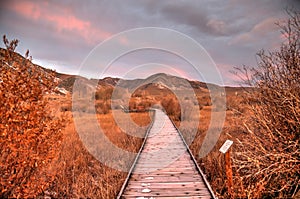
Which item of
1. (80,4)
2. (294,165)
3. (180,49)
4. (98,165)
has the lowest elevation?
(98,165)

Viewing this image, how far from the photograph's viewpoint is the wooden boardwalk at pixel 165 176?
4.49 metres

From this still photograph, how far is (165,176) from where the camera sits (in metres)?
5.45

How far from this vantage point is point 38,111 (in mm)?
3955

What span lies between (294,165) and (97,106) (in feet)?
67.6

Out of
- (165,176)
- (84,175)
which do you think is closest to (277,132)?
(165,176)

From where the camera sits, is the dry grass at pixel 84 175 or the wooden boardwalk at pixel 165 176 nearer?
the wooden boardwalk at pixel 165 176

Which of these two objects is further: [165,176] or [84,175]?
[84,175]

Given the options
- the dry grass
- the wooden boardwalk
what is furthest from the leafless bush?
the dry grass

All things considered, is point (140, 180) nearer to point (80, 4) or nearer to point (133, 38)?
point (80, 4)

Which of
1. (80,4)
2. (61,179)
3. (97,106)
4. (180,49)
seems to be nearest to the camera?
(61,179)

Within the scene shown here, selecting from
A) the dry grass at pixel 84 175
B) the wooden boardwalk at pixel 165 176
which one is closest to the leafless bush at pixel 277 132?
the wooden boardwalk at pixel 165 176

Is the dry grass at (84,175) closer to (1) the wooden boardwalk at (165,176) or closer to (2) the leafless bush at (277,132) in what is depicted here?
(1) the wooden boardwalk at (165,176)

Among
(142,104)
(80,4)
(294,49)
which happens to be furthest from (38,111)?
(142,104)

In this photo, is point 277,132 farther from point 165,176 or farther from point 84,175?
point 84,175
